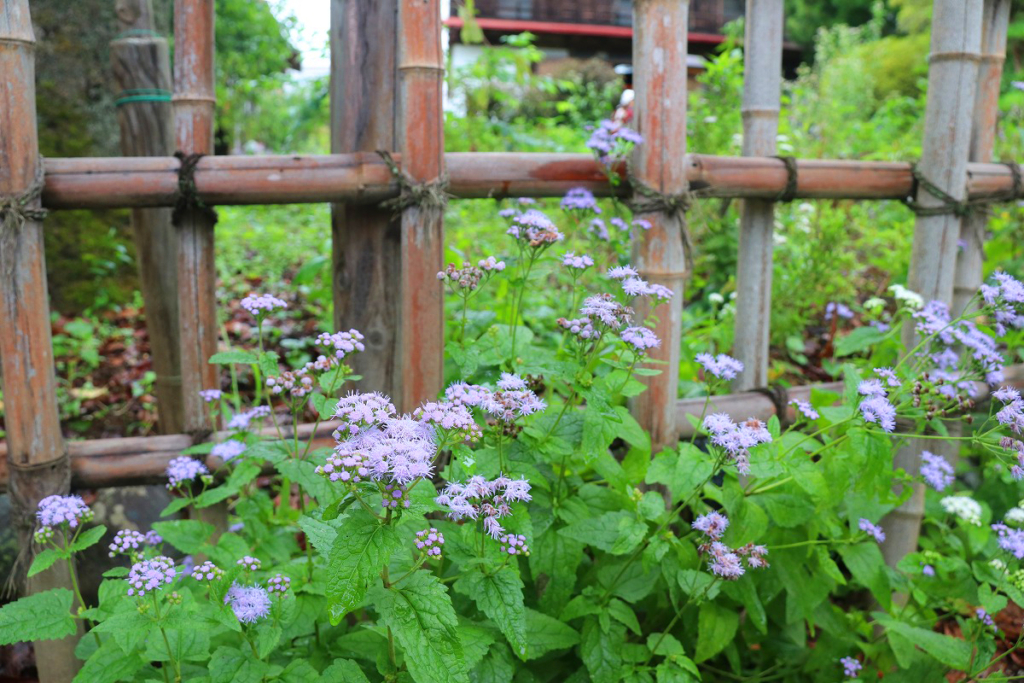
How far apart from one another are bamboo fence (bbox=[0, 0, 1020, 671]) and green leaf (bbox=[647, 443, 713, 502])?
57cm

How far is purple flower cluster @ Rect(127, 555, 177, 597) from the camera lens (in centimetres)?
146

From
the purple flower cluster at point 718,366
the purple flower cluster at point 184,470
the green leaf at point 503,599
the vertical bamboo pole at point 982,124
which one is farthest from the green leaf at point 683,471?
the vertical bamboo pole at point 982,124

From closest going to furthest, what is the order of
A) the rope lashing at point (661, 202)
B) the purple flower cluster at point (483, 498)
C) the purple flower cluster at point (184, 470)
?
the purple flower cluster at point (483, 498) → the purple flower cluster at point (184, 470) → the rope lashing at point (661, 202)

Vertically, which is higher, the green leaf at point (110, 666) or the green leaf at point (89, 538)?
the green leaf at point (89, 538)

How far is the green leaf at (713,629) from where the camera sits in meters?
1.91

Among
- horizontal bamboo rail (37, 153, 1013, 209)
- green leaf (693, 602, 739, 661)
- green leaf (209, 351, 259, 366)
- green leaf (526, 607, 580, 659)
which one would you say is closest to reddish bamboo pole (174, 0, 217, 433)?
horizontal bamboo rail (37, 153, 1013, 209)

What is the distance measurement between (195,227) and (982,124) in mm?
2804

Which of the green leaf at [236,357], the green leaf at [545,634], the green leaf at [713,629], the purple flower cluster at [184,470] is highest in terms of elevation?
the green leaf at [236,357]

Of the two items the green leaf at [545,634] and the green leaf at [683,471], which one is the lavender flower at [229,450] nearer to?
the green leaf at [545,634]

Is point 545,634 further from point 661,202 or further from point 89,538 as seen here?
point 661,202

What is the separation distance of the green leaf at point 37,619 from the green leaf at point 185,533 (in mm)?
278

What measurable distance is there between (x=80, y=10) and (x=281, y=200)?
3146mm

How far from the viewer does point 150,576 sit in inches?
57.6

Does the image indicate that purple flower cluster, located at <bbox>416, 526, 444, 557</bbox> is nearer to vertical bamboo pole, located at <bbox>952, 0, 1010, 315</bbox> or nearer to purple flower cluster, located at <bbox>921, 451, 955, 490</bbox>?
purple flower cluster, located at <bbox>921, 451, 955, 490</bbox>
